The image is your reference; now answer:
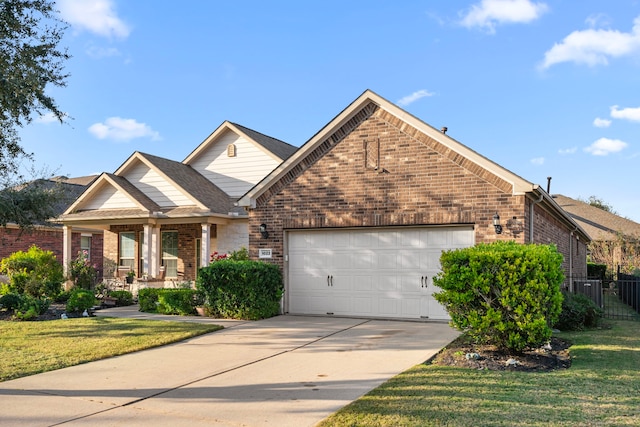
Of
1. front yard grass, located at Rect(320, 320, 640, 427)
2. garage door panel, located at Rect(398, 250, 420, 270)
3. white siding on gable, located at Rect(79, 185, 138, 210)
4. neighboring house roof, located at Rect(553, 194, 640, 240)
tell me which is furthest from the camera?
neighboring house roof, located at Rect(553, 194, 640, 240)

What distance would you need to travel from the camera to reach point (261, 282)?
44.5 feet

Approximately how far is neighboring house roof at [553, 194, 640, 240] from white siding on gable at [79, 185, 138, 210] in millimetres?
29249

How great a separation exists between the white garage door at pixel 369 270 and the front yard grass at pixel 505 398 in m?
4.80

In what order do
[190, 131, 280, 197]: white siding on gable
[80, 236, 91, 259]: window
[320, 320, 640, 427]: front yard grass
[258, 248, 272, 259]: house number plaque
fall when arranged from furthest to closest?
[80, 236, 91, 259]: window, [190, 131, 280, 197]: white siding on gable, [258, 248, 272, 259]: house number plaque, [320, 320, 640, 427]: front yard grass

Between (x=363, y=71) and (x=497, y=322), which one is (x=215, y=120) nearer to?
(x=363, y=71)

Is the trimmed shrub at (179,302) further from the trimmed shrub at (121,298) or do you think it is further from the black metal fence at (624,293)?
the black metal fence at (624,293)

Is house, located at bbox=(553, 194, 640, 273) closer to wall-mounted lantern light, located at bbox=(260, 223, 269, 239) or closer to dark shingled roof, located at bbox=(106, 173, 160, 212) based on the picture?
wall-mounted lantern light, located at bbox=(260, 223, 269, 239)

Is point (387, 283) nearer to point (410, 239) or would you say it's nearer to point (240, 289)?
point (410, 239)

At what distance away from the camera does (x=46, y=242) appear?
26.3m

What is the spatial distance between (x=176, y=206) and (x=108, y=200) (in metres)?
2.98

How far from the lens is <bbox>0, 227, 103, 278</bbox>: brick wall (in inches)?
952

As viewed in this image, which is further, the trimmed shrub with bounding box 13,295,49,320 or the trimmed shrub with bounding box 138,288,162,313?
the trimmed shrub with bounding box 138,288,162,313

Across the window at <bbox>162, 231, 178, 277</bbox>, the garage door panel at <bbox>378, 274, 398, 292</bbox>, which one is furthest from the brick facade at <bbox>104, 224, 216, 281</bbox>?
the garage door panel at <bbox>378, 274, 398, 292</bbox>

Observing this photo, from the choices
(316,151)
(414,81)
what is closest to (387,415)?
(316,151)
